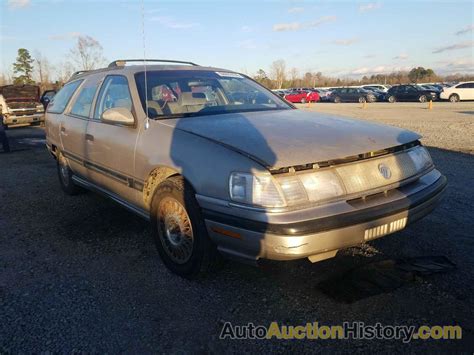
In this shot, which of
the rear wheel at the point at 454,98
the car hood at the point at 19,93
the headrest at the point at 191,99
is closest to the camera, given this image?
the headrest at the point at 191,99

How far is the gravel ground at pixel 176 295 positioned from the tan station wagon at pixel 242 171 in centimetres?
34

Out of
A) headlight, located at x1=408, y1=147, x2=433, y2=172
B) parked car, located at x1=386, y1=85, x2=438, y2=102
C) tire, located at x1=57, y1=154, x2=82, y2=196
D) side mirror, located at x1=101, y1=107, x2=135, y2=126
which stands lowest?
tire, located at x1=57, y1=154, x2=82, y2=196

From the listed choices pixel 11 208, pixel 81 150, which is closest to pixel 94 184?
pixel 81 150

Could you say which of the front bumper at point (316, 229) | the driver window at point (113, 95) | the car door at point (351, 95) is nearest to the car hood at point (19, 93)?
the driver window at point (113, 95)

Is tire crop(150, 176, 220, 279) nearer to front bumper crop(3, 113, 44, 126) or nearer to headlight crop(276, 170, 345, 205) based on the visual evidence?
headlight crop(276, 170, 345, 205)

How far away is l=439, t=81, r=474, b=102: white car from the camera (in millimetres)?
28856

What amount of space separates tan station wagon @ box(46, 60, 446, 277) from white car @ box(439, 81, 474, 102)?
30.1 meters

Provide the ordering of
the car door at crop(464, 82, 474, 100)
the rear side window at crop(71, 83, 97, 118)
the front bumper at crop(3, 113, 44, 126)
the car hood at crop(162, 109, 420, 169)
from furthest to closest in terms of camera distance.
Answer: the car door at crop(464, 82, 474, 100), the front bumper at crop(3, 113, 44, 126), the rear side window at crop(71, 83, 97, 118), the car hood at crop(162, 109, 420, 169)

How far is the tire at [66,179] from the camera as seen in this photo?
5362 mm

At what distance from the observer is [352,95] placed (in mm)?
36875

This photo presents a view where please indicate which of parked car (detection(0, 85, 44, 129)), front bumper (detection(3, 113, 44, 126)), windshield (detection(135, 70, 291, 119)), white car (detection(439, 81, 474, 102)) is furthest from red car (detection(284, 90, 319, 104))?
windshield (detection(135, 70, 291, 119))

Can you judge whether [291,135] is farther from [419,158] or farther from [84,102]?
[84,102]

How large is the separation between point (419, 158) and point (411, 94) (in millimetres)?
32327

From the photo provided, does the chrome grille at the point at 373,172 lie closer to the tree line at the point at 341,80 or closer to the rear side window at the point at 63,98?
the rear side window at the point at 63,98
